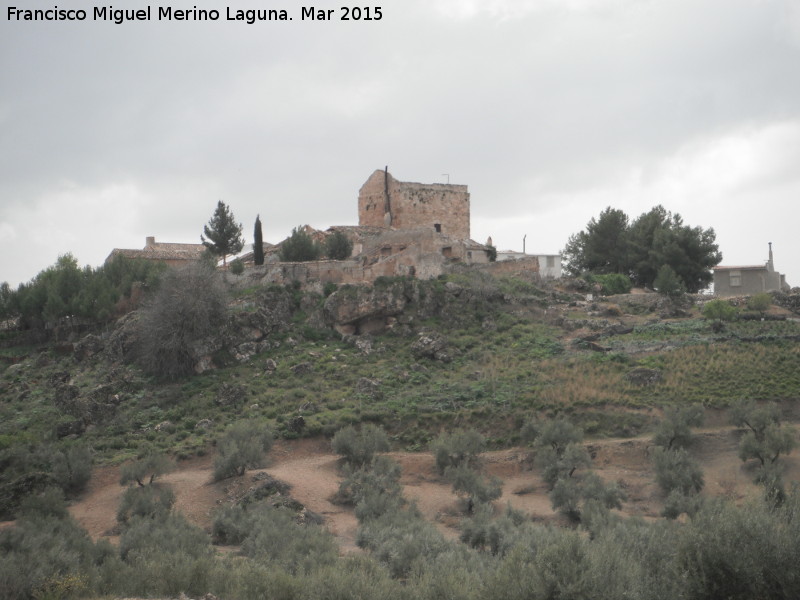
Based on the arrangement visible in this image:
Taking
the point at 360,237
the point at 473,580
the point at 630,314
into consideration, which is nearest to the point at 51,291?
the point at 360,237

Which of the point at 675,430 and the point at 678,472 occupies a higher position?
the point at 675,430

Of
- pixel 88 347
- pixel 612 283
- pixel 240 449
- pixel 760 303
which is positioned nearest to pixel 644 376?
pixel 760 303

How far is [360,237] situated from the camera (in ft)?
163

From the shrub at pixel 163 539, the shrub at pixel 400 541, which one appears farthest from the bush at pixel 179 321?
the shrub at pixel 400 541

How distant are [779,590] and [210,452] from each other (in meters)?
21.9

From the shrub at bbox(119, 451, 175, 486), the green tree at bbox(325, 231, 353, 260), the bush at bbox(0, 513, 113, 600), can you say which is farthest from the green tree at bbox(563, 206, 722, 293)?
the bush at bbox(0, 513, 113, 600)

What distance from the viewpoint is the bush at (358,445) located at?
2831 centimetres

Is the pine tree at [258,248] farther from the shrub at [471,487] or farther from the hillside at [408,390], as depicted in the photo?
the shrub at [471,487]

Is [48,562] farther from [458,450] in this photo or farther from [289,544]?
[458,450]

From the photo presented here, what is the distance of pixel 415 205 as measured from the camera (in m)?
53.8

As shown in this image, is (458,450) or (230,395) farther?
(230,395)

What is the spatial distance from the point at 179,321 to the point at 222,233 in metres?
12.6

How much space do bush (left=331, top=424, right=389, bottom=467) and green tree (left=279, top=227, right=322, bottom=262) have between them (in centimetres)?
1794

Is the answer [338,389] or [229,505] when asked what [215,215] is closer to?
[338,389]
